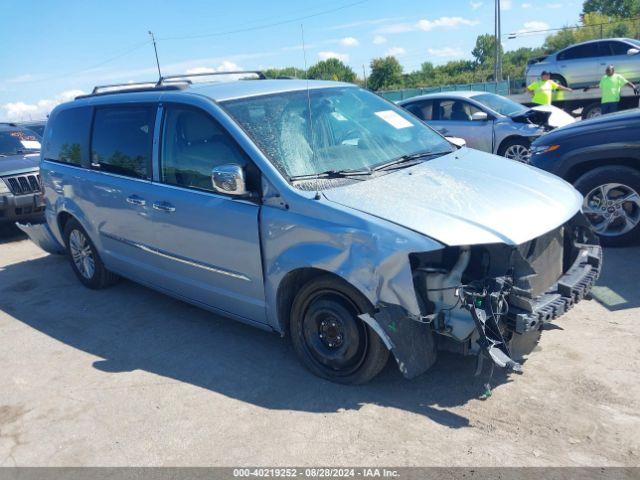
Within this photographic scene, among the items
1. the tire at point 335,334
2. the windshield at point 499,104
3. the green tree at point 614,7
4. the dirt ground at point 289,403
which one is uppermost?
the green tree at point 614,7

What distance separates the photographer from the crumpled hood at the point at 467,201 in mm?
3088

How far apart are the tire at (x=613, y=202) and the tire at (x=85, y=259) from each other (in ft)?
16.5

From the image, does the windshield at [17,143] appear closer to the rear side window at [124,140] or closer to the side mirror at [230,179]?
the rear side window at [124,140]

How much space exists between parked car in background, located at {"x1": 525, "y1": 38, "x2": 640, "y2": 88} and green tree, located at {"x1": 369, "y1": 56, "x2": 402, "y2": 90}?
5522 cm

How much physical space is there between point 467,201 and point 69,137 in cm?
435

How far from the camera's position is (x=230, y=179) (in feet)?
11.8

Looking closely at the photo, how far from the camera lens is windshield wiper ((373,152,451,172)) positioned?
3.96 metres

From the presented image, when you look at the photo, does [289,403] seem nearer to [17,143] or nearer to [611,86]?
[17,143]

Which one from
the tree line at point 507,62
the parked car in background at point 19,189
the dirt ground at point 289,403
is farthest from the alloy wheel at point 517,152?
the tree line at point 507,62

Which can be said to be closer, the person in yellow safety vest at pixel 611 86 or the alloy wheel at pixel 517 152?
the alloy wheel at pixel 517 152

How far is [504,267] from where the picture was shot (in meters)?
3.15

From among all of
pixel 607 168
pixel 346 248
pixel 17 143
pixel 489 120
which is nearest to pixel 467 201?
pixel 346 248

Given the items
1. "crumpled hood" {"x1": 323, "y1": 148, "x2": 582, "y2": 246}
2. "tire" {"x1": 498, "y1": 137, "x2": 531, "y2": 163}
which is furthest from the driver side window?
"crumpled hood" {"x1": 323, "y1": 148, "x2": 582, "y2": 246}

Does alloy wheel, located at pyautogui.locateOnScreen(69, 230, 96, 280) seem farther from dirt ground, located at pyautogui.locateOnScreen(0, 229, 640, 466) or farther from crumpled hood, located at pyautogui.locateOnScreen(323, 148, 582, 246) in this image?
crumpled hood, located at pyautogui.locateOnScreen(323, 148, 582, 246)
